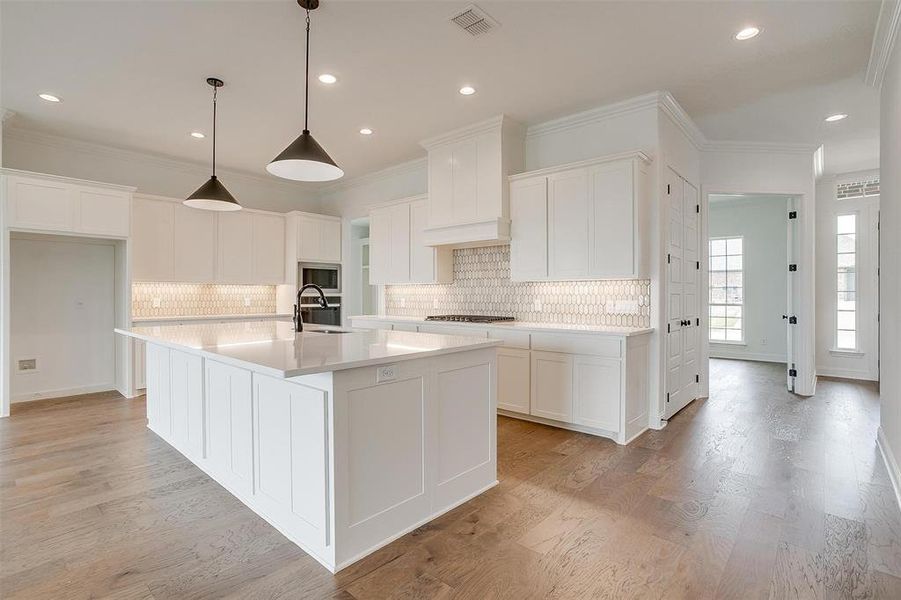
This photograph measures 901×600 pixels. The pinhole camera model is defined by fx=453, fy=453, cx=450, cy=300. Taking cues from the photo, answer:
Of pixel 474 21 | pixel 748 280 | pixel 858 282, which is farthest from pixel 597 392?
pixel 748 280

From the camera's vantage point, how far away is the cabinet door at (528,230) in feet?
14.5

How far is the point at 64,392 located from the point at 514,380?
5.16 metres

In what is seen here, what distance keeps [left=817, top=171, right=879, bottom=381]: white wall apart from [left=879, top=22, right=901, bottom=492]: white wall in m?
3.73

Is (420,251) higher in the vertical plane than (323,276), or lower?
higher

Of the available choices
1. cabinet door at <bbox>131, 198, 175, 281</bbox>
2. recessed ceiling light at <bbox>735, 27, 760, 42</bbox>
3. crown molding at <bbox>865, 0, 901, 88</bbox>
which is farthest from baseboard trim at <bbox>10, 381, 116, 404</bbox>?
crown molding at <bbox>865, 0, 901, 88</bbox>

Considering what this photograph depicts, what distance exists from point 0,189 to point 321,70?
3484 millimetres

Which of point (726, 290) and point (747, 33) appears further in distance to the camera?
point (726, 290)

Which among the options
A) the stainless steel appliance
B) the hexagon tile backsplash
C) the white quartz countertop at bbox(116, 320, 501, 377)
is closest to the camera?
the white quartz countertop at bbox(116, 320, 501, 377)

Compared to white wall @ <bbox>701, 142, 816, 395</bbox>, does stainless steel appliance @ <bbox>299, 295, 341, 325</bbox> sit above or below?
below

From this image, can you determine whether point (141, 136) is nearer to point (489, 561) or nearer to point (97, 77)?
point (97, 77)

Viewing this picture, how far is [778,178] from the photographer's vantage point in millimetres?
5281

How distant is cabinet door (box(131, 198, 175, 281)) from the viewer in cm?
540

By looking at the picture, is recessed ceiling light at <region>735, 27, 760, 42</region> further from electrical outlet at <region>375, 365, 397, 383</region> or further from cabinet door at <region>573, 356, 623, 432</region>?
electrical outlet at <region>375, 365, 397, 383</region>

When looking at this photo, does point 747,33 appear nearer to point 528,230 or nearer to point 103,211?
point 528,230
